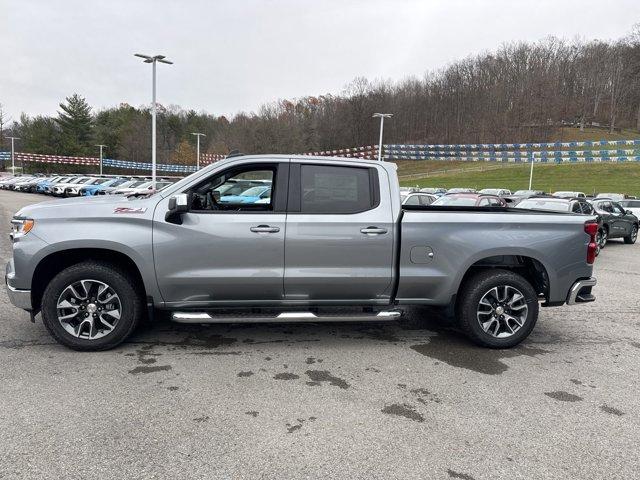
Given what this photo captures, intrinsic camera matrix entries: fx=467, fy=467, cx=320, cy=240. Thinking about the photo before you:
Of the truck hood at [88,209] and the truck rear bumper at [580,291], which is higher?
the truck hood at [88,209]

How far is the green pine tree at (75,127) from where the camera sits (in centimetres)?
7462

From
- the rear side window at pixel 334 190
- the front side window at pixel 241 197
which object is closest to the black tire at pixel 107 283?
the front side window at pixel 241 197

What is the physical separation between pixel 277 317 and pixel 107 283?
1.65 m

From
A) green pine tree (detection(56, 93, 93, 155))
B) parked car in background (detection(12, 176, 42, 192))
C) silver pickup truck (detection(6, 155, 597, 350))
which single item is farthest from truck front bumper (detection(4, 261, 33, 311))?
green pine tree (detection(56, 93, 93, 155))

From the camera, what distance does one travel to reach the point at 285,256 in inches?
179

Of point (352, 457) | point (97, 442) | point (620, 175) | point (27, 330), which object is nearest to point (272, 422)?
point (352, 457)

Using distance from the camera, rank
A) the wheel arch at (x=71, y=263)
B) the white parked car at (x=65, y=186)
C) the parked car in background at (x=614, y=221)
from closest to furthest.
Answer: the wheel arch at (x=71, y=263) → the parked car in background at (x=614, y=221) → the white parked car at (x=65, y=186)

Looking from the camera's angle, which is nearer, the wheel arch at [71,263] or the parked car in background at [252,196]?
the wheel arch at [71,263]

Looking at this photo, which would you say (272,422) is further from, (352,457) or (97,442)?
(97,442)

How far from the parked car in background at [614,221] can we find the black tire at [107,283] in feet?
48.1

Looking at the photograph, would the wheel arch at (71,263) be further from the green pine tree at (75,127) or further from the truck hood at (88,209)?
the green pine tree at (75,127)

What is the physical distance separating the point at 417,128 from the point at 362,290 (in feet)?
276

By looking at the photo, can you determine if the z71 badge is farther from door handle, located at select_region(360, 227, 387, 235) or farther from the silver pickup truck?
door handle, located at select_region(360, 227, 387, 235)

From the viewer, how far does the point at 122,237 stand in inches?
172
